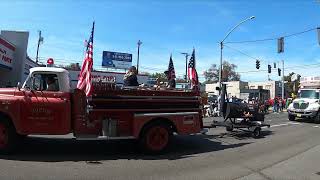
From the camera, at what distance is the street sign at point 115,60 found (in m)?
71.1

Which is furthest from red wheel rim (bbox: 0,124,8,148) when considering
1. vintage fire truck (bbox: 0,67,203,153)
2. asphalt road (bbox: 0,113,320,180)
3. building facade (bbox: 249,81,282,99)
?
building facade (bbox: 249,81,282,99)

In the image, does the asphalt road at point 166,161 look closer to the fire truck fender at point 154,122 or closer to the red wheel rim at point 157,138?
the red wheel rim at point 157,138

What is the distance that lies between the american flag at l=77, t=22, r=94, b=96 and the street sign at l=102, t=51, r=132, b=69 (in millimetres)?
59209

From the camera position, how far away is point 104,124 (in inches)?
457

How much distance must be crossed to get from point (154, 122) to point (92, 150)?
73.6 inches

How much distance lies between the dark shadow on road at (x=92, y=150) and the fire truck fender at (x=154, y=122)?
596 millimetres

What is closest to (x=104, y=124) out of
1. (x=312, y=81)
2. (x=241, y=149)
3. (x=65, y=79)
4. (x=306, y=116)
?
(x=65, y=79)

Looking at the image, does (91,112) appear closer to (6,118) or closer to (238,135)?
(6,118)

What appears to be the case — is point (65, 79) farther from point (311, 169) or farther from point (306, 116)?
point (306, 116)

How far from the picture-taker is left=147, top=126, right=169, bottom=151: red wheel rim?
1224cm

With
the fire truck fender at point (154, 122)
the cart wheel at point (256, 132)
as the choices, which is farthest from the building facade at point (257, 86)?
the fire truck fender at point (154, 122)

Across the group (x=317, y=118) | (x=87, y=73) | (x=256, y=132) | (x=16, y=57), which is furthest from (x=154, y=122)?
(x=16, y=57)

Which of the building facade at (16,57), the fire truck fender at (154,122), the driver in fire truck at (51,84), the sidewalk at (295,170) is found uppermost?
the building facade at (16,57)

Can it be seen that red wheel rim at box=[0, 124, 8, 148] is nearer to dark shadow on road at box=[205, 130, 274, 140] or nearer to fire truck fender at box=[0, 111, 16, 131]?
fire truck fender at box=[0, 111, 16, 131]
